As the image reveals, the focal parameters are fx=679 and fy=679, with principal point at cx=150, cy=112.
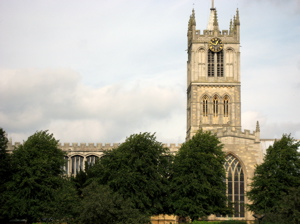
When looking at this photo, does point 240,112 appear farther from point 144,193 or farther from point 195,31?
point 144,193

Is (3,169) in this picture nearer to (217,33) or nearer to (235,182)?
(235,182)

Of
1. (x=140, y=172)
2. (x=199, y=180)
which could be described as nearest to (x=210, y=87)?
(x=199, y=180)

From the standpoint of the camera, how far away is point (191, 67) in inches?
3649

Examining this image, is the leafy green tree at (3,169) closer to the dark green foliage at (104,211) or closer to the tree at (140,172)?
the tree at (140,172)

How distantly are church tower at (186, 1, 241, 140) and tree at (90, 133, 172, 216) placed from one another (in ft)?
90.0

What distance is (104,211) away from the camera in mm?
46094

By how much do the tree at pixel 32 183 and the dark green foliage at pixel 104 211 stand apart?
36.2 ft

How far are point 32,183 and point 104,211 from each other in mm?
16765

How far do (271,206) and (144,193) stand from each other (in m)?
11.4

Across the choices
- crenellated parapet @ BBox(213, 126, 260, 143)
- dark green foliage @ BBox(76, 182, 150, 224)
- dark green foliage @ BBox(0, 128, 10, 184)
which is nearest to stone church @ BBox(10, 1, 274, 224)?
crenellated parapet @ BBox(213, 126, 260, 143)

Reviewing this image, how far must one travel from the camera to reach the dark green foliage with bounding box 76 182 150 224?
46.0m

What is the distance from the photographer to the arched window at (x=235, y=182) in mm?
73250

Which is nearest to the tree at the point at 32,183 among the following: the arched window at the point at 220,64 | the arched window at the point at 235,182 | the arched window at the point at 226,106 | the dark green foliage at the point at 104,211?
the dark green foliage at the point at 104,211

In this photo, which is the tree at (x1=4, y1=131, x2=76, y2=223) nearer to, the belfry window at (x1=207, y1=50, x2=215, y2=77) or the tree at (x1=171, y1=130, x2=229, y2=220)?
the tree at (x1=171, y1=130, x2=229, y2=220)
